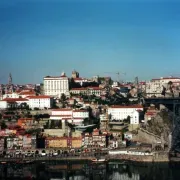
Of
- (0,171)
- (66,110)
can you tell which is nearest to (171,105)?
(66,110)

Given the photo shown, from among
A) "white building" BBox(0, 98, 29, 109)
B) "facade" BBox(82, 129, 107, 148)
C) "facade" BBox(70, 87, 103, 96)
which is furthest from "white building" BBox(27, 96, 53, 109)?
"facade" BBox(82, 129, 107, 148)

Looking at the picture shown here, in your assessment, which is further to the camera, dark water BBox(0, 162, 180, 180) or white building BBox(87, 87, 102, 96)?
white building BBox(87, 87, 102, 96)

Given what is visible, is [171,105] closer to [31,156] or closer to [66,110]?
[66,110]

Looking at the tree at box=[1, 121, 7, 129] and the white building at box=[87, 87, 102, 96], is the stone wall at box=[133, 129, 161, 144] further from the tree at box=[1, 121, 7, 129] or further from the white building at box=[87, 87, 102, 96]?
the white building at box=[87, 87, 102, 96]

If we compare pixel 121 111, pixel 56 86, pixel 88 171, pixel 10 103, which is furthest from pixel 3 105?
pixel 88 171

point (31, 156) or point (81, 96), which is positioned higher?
point (81, 96)

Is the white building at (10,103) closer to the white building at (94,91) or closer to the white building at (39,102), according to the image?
the white building at (39,102)
